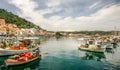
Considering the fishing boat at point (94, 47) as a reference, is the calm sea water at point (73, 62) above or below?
below

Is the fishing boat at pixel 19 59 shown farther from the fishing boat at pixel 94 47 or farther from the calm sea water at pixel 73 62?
the fishing boat at pixel 94 47

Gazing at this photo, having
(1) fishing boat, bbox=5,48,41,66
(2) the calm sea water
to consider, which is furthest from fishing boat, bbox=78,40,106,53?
(1) fishing boat, bbox=5,48,41,66

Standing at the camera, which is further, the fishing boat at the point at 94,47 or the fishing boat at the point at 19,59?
the fishing boat at the point at 94,47

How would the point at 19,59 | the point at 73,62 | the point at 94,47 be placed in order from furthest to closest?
the point at 94,47 < the point at 73,62 < the point at 19,59

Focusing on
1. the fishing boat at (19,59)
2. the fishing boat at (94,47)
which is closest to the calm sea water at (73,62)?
the fishing boat at (19,59)

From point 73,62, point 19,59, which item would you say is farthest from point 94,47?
point 19,59

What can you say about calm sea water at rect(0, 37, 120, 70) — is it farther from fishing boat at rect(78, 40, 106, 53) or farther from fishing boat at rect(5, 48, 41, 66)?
fishing boat at rect(78, 40, 106, 53)

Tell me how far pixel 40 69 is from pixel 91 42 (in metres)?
34.4


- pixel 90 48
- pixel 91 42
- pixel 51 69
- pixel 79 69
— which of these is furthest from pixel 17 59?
pixel 91 42

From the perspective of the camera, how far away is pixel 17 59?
94.6ft

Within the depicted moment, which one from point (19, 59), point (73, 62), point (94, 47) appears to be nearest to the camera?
point (19, 59)

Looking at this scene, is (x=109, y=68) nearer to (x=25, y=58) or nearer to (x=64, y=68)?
(x=64, y=68)

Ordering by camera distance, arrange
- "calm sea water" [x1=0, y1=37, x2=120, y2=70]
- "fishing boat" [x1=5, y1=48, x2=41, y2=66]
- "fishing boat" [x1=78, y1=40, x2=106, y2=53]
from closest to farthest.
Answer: "fishing boat" [x1=5, y1=48, x2=41, y2=66]
"calm sea water" [x1=0, y1=37, x2=120, y2=70]
"fishing boat" [x1=78, y1=40, x2=106, y2=53]

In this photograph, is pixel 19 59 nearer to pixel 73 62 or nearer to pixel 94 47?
pixel 73 62
